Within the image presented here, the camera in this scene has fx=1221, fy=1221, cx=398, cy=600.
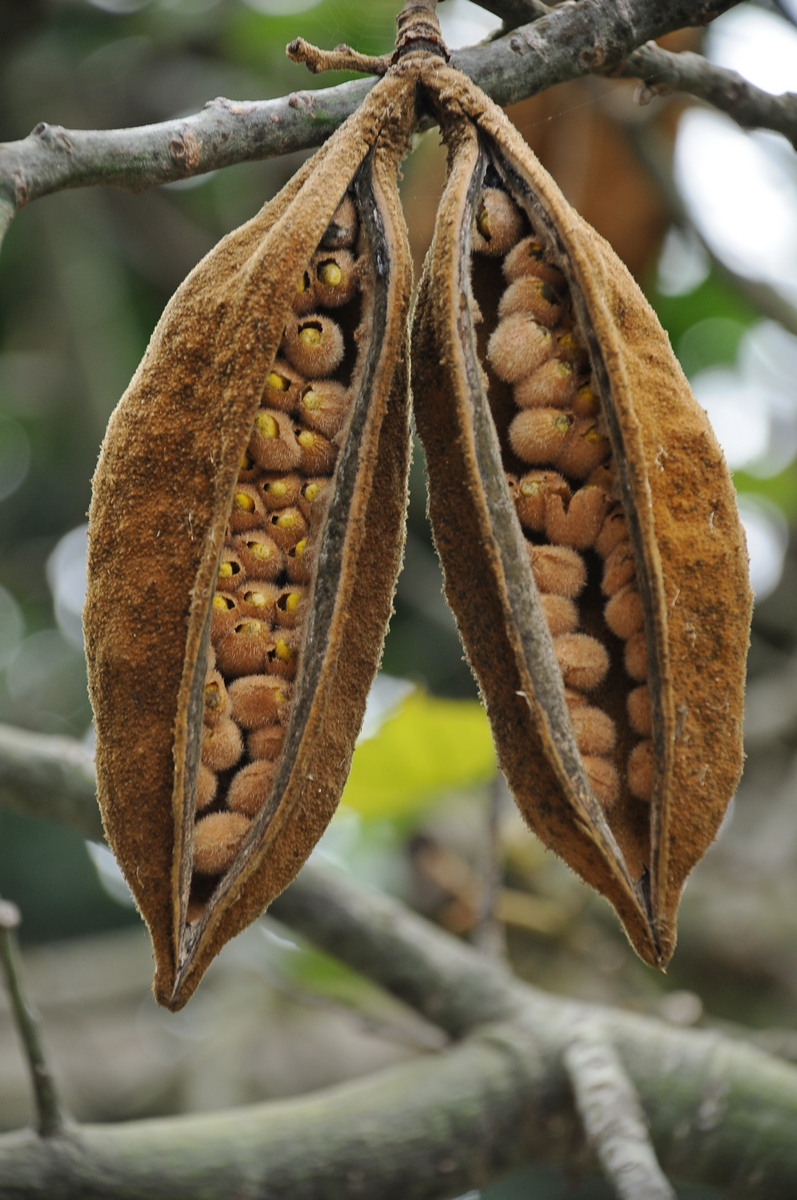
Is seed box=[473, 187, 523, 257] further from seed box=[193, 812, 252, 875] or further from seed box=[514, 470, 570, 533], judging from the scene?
seed box=[193, 812, 252, 875]

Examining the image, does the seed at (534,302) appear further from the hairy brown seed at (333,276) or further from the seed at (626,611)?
the seed at (626,611)

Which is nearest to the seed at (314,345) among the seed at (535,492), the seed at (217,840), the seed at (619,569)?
the seed at (535,492)

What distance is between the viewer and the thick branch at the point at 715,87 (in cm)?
152

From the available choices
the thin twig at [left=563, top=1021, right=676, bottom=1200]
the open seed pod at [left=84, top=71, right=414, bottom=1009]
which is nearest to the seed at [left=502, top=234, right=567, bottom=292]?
the open seed pod at [left=84, top=71, right=414, bottom=1009]

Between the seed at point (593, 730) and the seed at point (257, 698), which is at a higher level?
the seed at point (257, 698)

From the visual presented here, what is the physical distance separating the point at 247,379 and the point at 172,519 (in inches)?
6.0

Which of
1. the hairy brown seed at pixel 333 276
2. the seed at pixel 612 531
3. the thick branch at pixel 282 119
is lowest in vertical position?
the seed at pixel 612 531

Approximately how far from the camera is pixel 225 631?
124 cm

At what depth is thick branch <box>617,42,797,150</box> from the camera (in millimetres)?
1519

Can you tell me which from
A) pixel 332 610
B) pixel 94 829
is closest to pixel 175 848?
pixel 332 610

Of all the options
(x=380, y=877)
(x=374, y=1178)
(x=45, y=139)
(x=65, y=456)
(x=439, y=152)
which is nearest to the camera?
(x=45, y=139)

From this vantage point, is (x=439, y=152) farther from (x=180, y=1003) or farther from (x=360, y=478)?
(x=180, y=1003)

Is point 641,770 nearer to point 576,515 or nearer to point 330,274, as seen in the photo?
point 576,515

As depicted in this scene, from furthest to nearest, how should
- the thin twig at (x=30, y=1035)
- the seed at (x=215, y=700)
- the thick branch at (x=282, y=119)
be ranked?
the thin twig at (x=30, y=1035)
the seed at (x=215, y=700)
the thick branch at (x=282, y=119)
